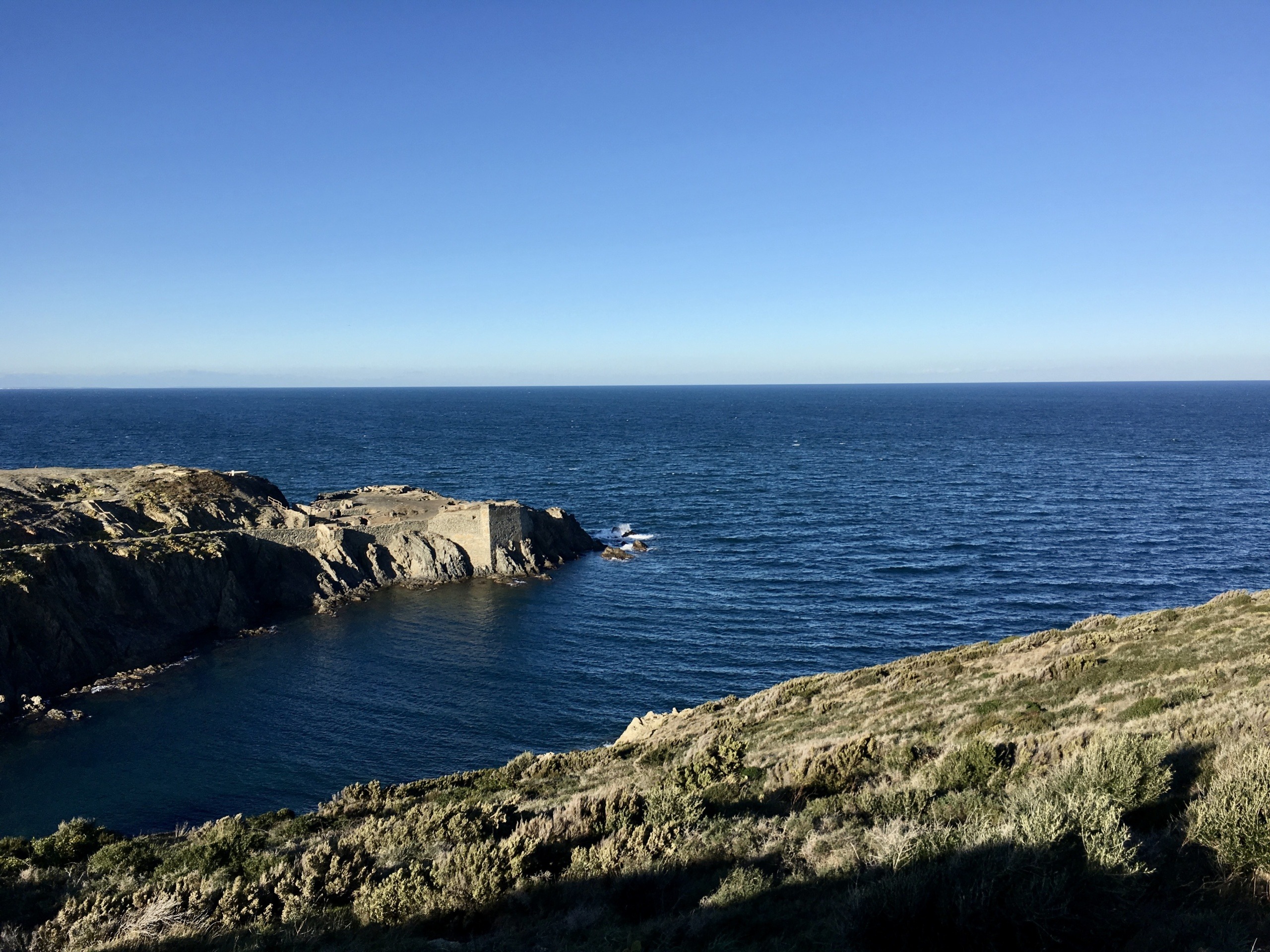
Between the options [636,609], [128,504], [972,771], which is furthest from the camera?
[128,504]

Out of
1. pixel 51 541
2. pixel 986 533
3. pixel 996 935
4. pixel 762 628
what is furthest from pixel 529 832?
pixel 986 533

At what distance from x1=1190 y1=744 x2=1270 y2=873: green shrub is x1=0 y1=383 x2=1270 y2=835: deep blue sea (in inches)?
1037

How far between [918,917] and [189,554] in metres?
49.4

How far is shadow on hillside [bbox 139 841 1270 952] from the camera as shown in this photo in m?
8.85

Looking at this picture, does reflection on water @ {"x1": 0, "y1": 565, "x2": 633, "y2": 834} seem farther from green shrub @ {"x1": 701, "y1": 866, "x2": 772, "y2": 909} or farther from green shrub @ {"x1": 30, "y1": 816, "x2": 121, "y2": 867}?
green shrub @ {"x1": 701, "y1": 866, "x2": 772, "y2": 909}

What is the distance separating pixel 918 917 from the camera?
9.14m

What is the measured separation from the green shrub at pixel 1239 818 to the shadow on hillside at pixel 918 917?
1.10ft

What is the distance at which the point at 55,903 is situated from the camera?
1277 centimetres

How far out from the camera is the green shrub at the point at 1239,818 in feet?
32.2

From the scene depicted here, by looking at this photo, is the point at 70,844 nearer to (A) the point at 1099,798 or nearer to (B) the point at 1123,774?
(A) the point at 1099,798

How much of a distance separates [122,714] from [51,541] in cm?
1705

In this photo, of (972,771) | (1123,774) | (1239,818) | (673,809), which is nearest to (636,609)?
(972,771)

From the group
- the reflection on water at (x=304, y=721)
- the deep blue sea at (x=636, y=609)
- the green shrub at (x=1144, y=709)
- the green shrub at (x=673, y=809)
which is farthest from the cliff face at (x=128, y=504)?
the green shrub at (x=1144, y=709)

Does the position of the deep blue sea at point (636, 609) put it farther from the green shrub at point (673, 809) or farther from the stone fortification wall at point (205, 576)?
the green shrub at point (673, 809)
